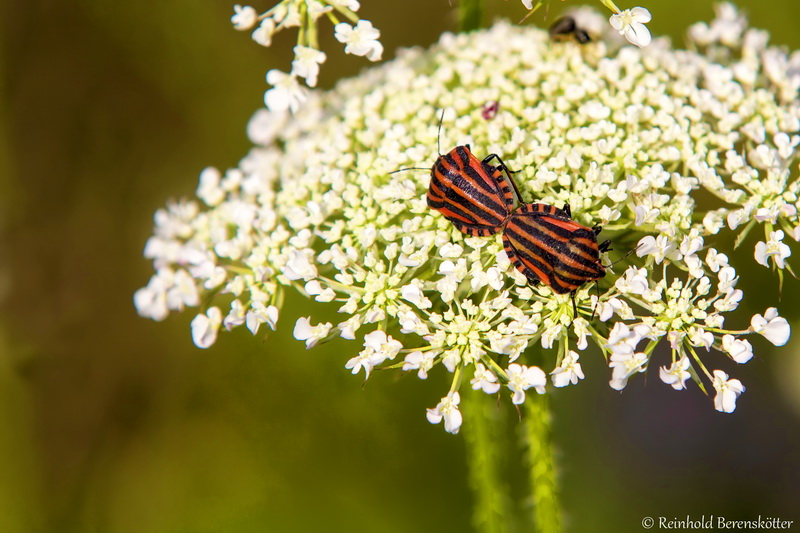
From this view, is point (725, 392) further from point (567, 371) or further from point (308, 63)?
point (308, 63)

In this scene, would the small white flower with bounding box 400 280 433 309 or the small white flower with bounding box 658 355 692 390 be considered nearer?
the small white flower with bounding box 658 355 692 390

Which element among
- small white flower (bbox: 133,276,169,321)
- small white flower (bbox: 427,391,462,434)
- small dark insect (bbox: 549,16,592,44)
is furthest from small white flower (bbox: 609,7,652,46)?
small white flower (bbox: 133,276,169,321)

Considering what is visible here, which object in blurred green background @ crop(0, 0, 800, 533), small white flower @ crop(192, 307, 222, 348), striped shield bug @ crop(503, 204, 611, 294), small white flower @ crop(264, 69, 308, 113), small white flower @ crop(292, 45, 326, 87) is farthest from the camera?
blurred green background @ crop(0, 0, 800, 533)

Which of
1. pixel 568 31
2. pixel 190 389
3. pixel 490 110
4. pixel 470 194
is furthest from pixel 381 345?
pixel 190 389

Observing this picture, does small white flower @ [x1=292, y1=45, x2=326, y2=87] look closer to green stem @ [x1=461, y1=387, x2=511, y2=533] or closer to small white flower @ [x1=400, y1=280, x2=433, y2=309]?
small white flower @ [x1=400, y1=280, x2=433, y2=309]

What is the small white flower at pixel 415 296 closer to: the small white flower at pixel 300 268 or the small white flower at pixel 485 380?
the small white flower at pixel 485 380

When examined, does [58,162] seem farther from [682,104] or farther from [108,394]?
[682,104]
